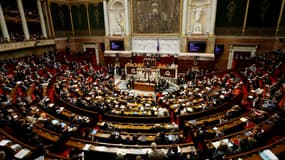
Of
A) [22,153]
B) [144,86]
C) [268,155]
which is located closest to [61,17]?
[144,86]

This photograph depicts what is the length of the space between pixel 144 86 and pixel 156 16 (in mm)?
9615

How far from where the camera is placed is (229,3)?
1736 centimetres

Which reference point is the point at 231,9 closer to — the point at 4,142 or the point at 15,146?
the point at 15,146

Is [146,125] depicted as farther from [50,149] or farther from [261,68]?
[261,68]

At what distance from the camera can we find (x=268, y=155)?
455 cm

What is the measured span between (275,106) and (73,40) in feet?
84.6

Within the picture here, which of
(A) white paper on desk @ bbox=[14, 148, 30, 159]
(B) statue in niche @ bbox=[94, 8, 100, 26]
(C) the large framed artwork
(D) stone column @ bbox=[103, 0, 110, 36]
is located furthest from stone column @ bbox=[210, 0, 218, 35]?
(A) white paper on desk @ bbox=[14, 148, 30, 159]

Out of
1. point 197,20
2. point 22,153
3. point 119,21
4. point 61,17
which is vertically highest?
point 61,17

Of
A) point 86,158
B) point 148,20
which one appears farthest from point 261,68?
point 86,158

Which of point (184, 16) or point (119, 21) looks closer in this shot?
point (184, 16)

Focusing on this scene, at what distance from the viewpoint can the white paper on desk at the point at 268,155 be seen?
4.44 m

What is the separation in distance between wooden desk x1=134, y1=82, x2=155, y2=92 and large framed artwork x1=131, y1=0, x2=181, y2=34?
8152 millimetres

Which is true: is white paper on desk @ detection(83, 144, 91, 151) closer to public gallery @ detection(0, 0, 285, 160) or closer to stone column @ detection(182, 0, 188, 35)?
public gallery @ detection(0, 0, 285, 160)

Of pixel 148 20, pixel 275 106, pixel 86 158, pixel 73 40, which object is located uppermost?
pixel 148 20
